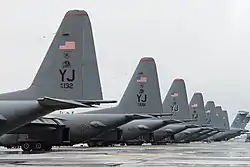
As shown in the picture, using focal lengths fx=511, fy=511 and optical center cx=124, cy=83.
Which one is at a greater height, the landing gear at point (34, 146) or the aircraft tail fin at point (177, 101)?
the aircraft tail fin at point (177, 101)

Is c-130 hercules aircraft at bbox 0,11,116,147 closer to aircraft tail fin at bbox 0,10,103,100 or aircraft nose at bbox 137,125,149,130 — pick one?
aircraft tail fin at bbox 0,10,103,100

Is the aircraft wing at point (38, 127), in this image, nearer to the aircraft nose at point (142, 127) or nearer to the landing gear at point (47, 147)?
the landing gear at point (47, 147)

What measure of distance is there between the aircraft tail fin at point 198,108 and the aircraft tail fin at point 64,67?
5509cm

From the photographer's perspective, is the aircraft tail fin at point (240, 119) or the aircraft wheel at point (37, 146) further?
the aircraft tail fin at point (240, 119)

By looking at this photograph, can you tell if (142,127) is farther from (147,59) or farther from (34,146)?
Answer: (34,146)

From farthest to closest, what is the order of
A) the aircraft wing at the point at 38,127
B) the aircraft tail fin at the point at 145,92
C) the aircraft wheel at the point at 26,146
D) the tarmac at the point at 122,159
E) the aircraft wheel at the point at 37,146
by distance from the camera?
the aircraft tail fin at the point at 145,92 < the aircraft wheel at the point at 37,146 < the aircraft wheel at the point at 26,146 < the aircraft wing at the point at 38,127 < the tarmac at the point at 122,159

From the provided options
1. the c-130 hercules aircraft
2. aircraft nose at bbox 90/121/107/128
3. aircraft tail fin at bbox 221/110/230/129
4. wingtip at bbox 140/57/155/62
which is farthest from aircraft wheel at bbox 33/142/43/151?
aircraft tail fin at bbox 221/110/230/129

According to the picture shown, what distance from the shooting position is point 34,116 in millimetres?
23266

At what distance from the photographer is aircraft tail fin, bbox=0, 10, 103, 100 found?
2444 cm

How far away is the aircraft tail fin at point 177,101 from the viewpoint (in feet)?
213

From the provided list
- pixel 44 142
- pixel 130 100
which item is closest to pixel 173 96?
pixel 130 100

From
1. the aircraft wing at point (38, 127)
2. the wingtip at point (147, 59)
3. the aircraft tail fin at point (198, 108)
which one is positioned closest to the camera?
the aircraft wing at point (38, 127)

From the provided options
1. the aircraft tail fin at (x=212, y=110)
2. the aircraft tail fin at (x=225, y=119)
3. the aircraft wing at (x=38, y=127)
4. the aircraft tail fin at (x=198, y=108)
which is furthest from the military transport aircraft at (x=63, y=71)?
the aircraft tail fin at (x=225, y=119)

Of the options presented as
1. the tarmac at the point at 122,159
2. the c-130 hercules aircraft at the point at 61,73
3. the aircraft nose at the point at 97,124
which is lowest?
the tarmac at the point at 122,159
